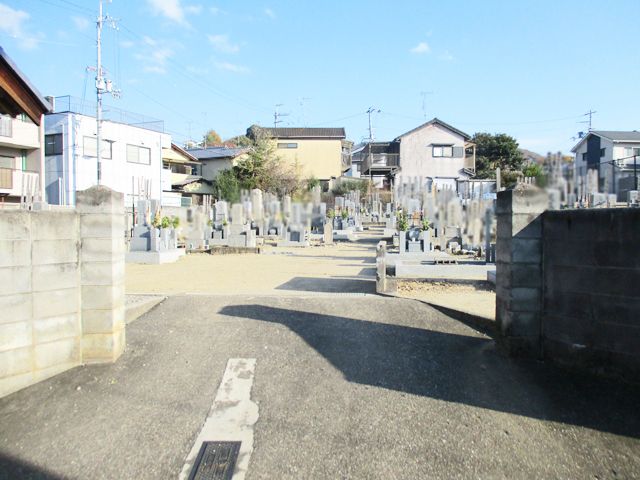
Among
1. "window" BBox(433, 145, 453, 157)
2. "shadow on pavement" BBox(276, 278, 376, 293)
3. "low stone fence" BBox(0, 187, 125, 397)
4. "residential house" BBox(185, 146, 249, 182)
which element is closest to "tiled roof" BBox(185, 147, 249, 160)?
"residential house" BBox(185, 146, 249, 182)

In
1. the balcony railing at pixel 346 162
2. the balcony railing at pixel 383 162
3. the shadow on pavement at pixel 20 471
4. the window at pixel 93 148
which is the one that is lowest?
the shadow on pavement at pixel 20 471

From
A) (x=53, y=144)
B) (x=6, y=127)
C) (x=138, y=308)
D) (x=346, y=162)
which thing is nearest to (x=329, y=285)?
(x=138, y=308)

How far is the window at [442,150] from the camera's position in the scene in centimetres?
1281

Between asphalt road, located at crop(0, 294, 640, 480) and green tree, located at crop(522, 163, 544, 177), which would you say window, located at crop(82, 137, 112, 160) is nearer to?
asphalt road, located at crop(0, 294, 640, 480)

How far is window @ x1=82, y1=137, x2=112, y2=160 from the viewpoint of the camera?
73.3 ft

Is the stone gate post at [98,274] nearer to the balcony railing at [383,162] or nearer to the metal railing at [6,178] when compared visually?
the balcony railing at [383,162]

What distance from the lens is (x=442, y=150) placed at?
13.1 meters

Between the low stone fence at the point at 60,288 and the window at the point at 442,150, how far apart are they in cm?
1042

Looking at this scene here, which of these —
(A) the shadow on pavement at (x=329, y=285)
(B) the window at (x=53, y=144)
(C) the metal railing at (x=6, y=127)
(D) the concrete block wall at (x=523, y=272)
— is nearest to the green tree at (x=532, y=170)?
(D) the concrete block wall at (x=523, y=272)

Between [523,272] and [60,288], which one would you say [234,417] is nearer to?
[60,288]

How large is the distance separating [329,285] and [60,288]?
5965 mm

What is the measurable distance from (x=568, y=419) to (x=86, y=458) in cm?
410

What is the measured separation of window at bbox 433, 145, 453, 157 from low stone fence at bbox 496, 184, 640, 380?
328 inches

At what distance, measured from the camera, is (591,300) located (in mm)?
4199
